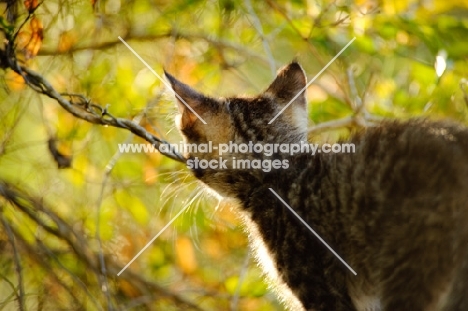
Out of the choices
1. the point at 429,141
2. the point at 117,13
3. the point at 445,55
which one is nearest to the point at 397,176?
the point at 429,141

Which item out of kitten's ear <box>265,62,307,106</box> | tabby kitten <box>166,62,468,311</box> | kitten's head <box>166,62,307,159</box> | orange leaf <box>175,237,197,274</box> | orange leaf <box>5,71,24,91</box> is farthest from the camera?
orange leaf <box>175,237,197,274</box>

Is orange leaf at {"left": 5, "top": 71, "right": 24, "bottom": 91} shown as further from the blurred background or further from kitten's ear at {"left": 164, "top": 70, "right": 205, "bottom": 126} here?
kitten's ear at {"left": 164, "top": 70, "right": 205, "bottom": 126}

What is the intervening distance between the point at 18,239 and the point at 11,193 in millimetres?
249

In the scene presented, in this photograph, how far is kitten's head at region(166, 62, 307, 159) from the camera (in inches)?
119

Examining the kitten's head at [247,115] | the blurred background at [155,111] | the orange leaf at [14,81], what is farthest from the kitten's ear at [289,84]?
the orange leaf at [14,81]

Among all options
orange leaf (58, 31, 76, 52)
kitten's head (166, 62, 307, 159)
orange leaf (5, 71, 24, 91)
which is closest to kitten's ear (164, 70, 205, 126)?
kitten's head (166, 62, 307, 159)

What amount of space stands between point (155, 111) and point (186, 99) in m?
0.72

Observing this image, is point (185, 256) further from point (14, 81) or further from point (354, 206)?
point (354, 206)

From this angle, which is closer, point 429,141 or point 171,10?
point 429,141

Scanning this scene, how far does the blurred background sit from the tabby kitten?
284 millimetres

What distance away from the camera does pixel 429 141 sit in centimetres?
263

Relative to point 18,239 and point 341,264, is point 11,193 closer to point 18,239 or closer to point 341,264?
point 18,239

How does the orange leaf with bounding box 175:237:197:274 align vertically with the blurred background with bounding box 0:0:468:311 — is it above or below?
below

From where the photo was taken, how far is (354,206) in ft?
8.95
